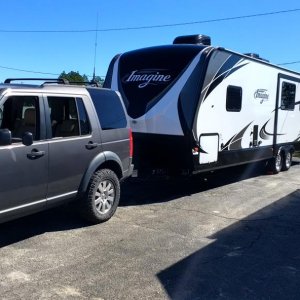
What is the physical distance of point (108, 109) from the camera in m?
7.29

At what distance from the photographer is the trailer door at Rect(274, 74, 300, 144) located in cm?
1288

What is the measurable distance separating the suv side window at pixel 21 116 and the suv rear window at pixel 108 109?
1270mm

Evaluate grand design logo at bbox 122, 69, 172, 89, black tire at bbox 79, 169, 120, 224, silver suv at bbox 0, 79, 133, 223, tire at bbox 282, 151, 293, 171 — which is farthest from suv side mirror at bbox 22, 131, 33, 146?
tire at bbox 282, 151, 293, 171

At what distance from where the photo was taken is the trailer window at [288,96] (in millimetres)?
13086

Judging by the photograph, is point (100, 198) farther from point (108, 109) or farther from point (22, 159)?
point (22, 159)

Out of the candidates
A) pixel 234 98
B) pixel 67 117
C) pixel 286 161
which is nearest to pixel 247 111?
pixel 234 98

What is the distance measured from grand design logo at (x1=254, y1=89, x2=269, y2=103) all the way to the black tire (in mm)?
5257

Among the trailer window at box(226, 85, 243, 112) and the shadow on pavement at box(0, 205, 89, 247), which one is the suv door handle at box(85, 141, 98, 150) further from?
the trailer window at box(226, 85, 243, 112)

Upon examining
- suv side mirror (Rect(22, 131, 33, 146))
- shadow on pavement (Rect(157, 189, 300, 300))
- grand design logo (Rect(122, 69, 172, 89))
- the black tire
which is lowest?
shadow on pavement (Rect(157, 189, 300, 300))

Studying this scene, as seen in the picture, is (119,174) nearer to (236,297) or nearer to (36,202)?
(36,202)

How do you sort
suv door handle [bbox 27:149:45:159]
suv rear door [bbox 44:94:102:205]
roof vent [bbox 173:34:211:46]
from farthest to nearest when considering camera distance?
roof vent [bbox 173:34:211:46]
suv rear door [bbox 44:94:102:205]
suv door handle [bbox 27:149:45:159]

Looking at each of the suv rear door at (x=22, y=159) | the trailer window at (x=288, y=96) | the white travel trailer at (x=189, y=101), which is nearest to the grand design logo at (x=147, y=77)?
the white travel trailer at (x=189, y=101)

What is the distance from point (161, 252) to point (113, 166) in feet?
6.56

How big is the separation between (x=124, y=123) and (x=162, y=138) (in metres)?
1.48
